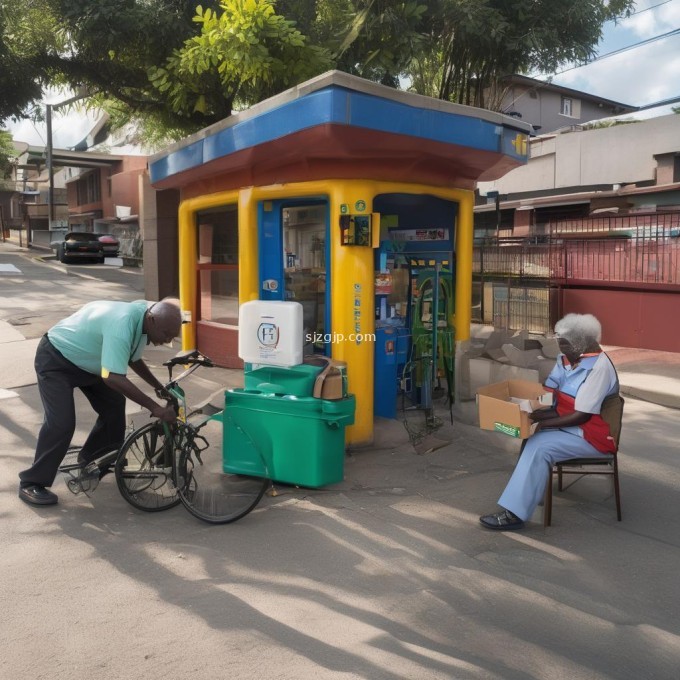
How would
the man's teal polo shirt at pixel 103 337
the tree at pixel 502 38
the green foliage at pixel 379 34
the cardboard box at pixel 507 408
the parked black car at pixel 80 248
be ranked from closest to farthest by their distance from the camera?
the man's teal polo shirt at pixel 103 337 → the cardboard box at pixel 507 408 → the green foliage at pixel 379 34 → the tree at pixel 502 38 → the parked black car at pixel 80 248

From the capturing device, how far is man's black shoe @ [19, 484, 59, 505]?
471cm

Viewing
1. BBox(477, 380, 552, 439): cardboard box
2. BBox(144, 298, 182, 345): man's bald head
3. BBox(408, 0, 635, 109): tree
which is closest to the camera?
BBox(144, 298, 182, 345): man's bald head

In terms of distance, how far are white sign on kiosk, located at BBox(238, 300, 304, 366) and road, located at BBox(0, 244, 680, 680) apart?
1010mm

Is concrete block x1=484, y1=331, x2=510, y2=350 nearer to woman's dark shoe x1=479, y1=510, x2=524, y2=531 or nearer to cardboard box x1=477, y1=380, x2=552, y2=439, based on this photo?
cardboard box x1=477, y1=380, x2=552, y2=439

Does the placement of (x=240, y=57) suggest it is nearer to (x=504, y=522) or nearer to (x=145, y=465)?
(x=145, y=465)

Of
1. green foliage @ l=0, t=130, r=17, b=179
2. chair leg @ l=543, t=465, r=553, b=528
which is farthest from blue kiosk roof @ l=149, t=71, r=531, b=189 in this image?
green foliage @ l=0, t=130, r=17, b=179

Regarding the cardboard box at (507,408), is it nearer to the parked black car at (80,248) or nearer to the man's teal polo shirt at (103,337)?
the man's teal polo shirt at (103,337)

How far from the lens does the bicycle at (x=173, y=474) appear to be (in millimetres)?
4582

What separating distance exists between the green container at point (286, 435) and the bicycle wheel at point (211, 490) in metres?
0.13

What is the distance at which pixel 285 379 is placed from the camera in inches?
199

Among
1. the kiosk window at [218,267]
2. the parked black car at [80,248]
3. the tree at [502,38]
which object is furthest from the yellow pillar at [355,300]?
the parked black car at [80,248]

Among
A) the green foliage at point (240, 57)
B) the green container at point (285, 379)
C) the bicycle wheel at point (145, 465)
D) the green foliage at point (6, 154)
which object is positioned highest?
the green foliage at point (6, 154)

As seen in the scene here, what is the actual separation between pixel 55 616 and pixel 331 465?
2.17 m

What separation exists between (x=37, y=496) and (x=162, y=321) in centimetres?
156
